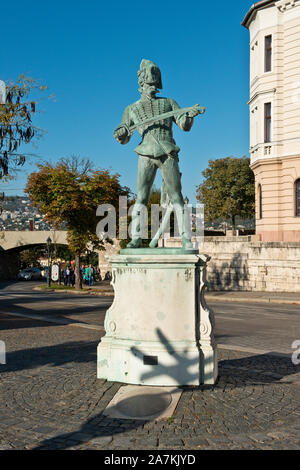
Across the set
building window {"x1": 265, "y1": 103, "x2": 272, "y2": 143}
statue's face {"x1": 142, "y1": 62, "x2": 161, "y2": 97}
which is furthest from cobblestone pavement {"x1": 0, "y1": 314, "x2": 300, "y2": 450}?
building window {"x1": 265, "y1": 103, "x2": 272, "y2": 143}

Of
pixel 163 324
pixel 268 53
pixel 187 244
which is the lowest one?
pixel 163 324

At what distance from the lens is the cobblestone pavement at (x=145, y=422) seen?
4.14m

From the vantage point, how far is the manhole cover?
191 inches

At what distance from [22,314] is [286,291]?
498 inches

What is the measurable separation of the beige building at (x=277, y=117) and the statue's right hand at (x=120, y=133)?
17.3m

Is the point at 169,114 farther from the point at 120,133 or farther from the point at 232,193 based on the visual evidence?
the point at 232,193

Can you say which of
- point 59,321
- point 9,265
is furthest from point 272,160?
point 9,265

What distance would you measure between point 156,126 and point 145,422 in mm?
3906

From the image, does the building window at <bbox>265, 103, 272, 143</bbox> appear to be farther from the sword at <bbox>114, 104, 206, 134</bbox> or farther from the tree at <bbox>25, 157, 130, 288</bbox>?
the sword at <bbox>114, 104, 206, 134</bbox>

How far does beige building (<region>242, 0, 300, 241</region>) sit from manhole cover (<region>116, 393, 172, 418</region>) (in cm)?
1830

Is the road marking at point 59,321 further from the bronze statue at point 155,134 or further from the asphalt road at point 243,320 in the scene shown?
the bronze statue at point 155,134

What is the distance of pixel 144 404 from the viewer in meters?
5.10

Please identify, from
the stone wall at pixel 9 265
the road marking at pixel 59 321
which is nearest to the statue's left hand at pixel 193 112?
the road marking at pixel 59 321

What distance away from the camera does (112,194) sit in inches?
1037
